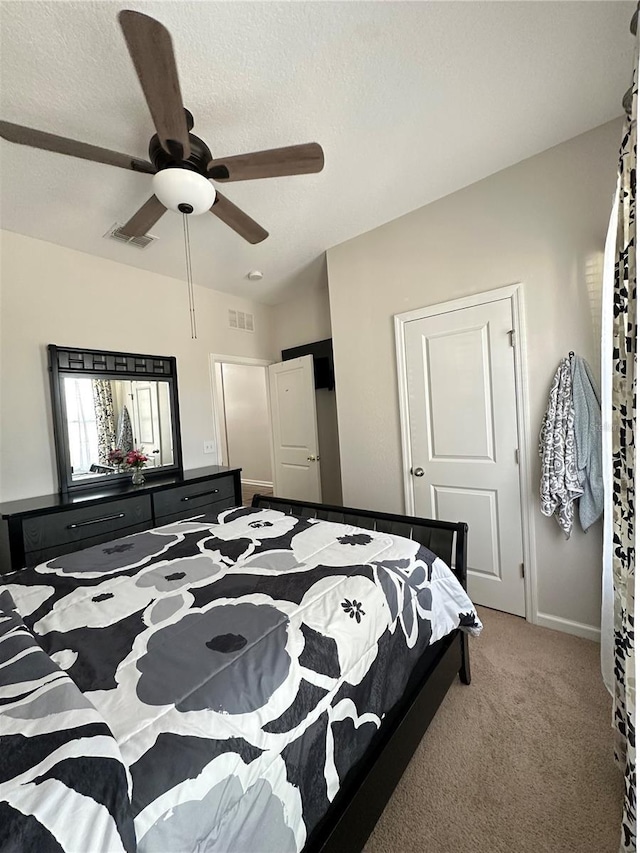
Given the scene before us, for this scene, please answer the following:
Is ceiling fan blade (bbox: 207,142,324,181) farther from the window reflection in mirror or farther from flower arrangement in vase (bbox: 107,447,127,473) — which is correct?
flower arrangement in vase (bbox: 107,447,127,473)

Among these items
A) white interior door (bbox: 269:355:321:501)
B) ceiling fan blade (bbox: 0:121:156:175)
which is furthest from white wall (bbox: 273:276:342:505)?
ceiling fan blade (bbox: 0:121:156:175)

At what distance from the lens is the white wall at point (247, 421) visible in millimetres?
6516

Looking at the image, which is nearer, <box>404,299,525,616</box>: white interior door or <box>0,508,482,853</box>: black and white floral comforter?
<box>0,508,482,853</box>: black and white floral comforter

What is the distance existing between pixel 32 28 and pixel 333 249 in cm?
215

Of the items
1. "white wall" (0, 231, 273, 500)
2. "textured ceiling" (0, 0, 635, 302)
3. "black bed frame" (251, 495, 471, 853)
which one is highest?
"textured ceiling" (0, 0, 635, 302)

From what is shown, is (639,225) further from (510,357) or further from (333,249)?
(333,249)

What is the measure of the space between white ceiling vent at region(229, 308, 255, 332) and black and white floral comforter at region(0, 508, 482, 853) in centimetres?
279

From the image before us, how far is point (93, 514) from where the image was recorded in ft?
7.83

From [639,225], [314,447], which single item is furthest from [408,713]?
[314,447]

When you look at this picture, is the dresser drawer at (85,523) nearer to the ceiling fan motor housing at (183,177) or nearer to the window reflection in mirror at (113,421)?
the window reflection in mirror at (113,421)

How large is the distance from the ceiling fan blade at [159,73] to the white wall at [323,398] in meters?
2.42

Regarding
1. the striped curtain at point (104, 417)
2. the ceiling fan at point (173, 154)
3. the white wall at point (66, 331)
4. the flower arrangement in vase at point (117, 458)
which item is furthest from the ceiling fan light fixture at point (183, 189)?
the flower arrangement in vase at point (117, 458)

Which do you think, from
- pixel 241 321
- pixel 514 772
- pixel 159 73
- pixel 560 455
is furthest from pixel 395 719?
pixel 241 321

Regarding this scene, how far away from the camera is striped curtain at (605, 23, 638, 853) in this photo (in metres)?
0.90
